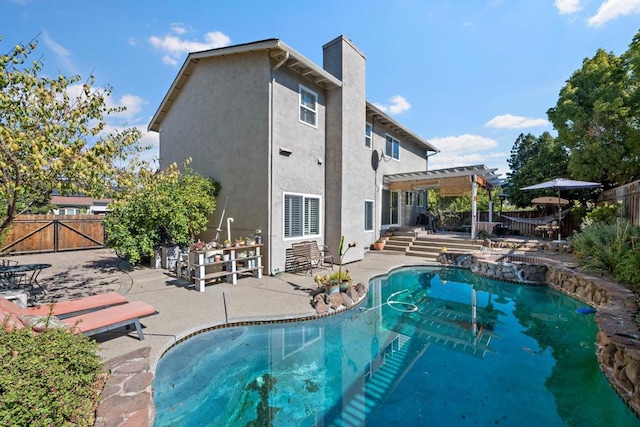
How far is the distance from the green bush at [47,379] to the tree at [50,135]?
8.00 ft

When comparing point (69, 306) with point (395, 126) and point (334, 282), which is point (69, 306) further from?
point (395, 126)

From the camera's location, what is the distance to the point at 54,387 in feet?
8.93

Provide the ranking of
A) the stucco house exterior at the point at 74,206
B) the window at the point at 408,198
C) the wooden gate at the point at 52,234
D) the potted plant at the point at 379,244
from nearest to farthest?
the wooden gate at the point at 52,234 < the potted plant at the point at 379,244 < the window at the point at 408,198 < the stucco house exterior at the point at 74,206

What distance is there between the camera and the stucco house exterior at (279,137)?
10344 millimetres

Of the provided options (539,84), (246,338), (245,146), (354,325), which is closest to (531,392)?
(354,325)

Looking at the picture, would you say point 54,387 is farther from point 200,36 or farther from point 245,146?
point 200,36

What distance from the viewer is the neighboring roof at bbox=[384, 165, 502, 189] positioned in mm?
14969

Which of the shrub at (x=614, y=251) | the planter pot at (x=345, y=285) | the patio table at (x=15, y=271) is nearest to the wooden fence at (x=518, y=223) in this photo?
the shrub at (x=614, y=251)

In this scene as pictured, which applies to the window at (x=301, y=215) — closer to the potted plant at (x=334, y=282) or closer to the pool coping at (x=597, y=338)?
the potted plant at (x=334, y=282)

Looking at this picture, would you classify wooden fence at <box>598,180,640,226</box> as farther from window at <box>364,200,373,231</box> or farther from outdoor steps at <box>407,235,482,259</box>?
window at <box>364,200,373,231</box>

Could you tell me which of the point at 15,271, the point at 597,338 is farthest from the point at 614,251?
the point at 15,271

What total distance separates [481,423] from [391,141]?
651 inches

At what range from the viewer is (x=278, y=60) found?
10.3 meters

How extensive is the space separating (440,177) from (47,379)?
54.7 ft
